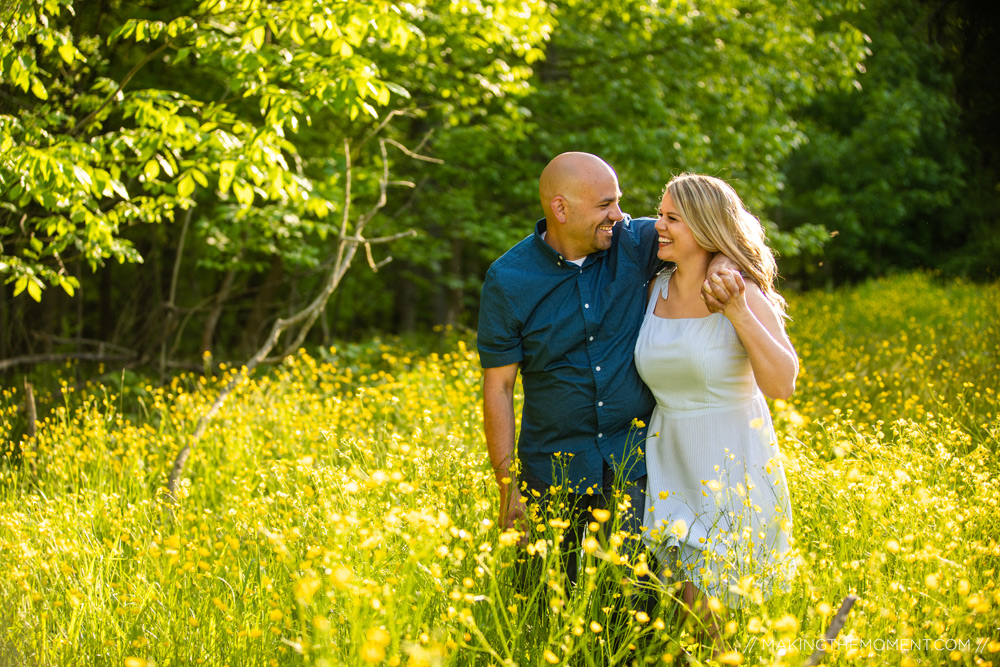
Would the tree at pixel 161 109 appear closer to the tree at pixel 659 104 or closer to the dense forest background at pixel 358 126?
the dense forest background at pixel 358 126

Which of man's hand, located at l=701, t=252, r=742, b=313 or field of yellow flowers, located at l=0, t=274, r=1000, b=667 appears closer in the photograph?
field of yellow flowers, located at l=0, t=274, r=1000, b=667

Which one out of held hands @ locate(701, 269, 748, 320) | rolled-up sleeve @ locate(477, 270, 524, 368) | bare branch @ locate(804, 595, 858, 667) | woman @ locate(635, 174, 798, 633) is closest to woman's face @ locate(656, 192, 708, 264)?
woman @ locate(635, 174, 798, 633)

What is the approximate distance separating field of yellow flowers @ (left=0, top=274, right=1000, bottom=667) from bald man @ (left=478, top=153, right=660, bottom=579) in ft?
0.90

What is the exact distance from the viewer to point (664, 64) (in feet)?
31.0

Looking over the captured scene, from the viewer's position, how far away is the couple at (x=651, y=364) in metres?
2.43

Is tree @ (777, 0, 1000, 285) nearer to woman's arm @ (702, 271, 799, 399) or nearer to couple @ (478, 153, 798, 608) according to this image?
couple @ (478, 153, 798, 608)

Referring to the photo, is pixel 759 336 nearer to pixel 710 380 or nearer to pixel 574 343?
pixel 710 380

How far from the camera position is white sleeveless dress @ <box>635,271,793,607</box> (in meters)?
2.46

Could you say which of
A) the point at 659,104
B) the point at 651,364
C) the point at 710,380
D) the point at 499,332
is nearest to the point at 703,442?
the point at 710,380

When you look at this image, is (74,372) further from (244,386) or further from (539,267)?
(539,267)

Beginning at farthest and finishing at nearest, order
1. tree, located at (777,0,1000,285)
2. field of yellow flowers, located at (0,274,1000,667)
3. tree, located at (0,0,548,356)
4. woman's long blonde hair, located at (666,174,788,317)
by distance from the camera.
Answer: tree, located at (777,0,1000,285) < tree, located at (0,0,548,356) < woman's long blonde hair, located at (666,174,788,317) < field of yellow flowers, located at (0,274,1000,667)

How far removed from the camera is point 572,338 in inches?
113

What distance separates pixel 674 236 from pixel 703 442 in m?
0.73

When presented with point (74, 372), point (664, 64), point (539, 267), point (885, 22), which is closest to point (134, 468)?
point (539, 267)
